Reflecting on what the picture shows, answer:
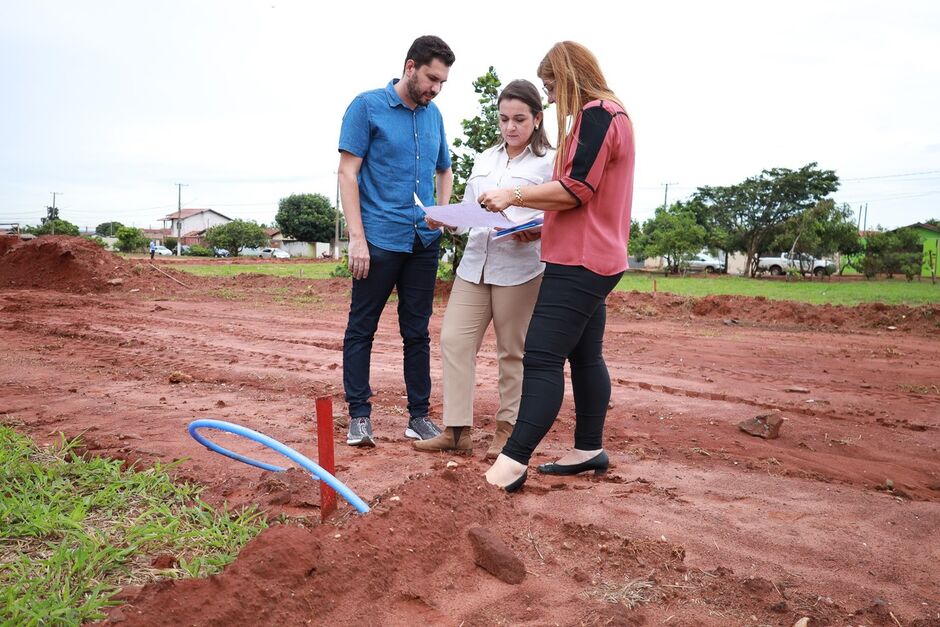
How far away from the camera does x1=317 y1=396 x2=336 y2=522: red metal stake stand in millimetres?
2557

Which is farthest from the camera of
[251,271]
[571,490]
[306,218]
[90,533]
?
[306,218]

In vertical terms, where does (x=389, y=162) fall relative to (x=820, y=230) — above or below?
below

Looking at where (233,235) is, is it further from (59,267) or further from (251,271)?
(59,267)

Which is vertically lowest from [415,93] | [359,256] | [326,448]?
[326,448]

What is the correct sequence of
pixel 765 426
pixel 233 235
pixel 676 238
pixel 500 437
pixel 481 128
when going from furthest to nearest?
pixel 233 235, pixel 676 238, pixel 481 128, pixel 765 426, pixel 500 437

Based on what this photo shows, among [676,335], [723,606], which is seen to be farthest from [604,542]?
[676,335]

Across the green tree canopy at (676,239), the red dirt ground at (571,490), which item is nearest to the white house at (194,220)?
the green tree canopy at (676,239)

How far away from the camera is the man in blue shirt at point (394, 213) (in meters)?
3.80

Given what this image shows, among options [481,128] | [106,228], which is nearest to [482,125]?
[481,128]

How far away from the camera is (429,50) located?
145 inches

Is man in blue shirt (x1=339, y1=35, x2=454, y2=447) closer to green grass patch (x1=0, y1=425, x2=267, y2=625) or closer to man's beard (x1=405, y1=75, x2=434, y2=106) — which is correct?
man's beard (x1=405, y1=75, x2=434, y2=106)

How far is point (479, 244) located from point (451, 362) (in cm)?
60

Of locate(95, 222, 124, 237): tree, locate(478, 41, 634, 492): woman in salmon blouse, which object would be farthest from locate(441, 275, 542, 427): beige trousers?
locate(95, 222, 124, 237): tree

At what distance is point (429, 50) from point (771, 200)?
139 feet
